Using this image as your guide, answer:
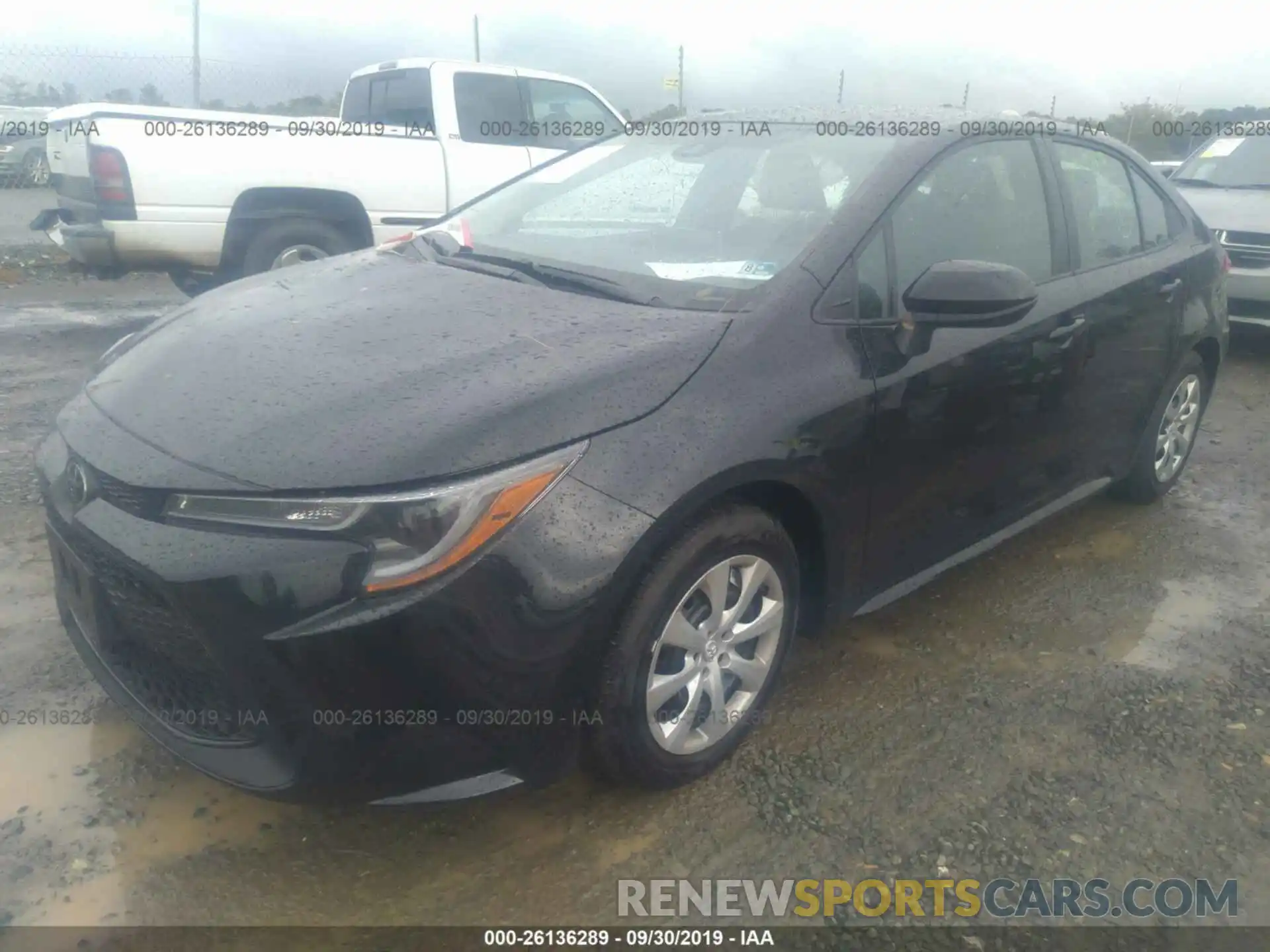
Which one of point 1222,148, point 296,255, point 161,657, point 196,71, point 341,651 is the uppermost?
point 196,71

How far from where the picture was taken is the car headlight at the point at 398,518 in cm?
197

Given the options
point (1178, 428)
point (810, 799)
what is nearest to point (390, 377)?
point (810, 799)

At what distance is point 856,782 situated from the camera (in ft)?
8.76

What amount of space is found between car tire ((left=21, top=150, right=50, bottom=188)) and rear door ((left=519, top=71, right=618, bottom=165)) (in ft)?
41.4

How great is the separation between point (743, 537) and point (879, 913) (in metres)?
0.90

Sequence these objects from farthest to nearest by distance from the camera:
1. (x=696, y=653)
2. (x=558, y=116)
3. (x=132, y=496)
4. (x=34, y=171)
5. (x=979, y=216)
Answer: (x=34, y=171), (x=558, y=116), (x=979, y=216), (x=696, y=653), (x=132, y=496)

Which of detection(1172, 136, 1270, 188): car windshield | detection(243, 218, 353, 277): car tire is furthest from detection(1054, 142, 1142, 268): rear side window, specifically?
detection(1172, 136, 1270, 188): car windshield

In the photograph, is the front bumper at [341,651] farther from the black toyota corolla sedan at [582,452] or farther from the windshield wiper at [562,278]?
the windshield wiper at [562,278]

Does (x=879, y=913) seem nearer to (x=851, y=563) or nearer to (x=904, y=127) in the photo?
(x=851, y=563)

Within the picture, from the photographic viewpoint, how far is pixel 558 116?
8.16 m

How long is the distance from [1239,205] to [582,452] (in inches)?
293

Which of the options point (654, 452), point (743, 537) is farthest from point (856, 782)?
point (654, 452)

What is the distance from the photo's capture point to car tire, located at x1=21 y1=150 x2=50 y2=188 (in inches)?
660

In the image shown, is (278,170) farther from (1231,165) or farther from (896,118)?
(1231,165)
